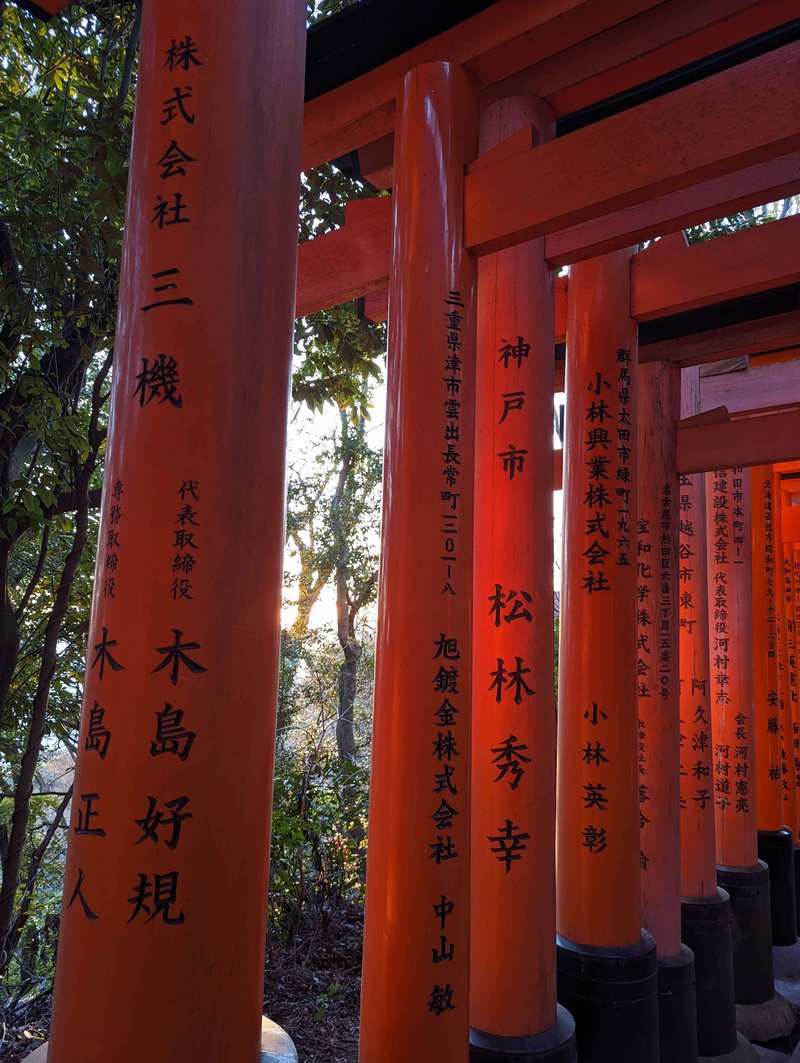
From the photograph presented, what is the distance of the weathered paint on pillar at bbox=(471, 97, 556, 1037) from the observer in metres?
2.89

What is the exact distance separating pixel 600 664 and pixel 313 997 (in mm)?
2819

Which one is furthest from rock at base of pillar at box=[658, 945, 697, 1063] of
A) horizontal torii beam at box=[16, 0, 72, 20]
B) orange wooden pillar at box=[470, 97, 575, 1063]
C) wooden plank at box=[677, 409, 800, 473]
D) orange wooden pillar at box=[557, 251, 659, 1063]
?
horizontal torii beam at box=[16, 0, 72, 20]

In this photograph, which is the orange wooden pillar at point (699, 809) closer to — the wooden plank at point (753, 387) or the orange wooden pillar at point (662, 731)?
the orange wooden pillar at point (662, 731)

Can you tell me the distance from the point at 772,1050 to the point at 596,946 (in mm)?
2850

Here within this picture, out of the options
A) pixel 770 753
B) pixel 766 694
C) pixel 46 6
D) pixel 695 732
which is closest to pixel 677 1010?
pixel 695 732

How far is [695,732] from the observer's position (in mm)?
5082

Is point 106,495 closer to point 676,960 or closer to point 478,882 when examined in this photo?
point 478,882

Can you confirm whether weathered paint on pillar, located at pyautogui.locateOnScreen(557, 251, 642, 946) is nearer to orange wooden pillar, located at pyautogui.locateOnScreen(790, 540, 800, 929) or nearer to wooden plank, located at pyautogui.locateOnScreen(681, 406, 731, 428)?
wooden plank, located at pyautogui.locateOnScreen(681, 406, 731, 428)

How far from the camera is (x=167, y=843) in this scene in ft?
4.91

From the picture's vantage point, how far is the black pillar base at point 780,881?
6.90 meters

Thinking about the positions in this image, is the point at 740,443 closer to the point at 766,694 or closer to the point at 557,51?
the point at 557,51

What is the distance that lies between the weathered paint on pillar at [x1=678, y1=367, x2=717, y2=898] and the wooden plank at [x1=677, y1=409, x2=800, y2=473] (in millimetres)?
676

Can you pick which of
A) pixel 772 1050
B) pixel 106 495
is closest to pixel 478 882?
pixel 106 495

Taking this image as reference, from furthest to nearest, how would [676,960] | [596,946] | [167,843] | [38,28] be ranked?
[38,28]
[676,960]
[596,946]
[167,843]
